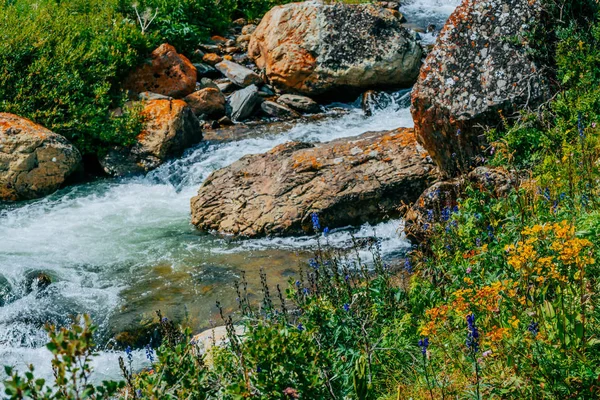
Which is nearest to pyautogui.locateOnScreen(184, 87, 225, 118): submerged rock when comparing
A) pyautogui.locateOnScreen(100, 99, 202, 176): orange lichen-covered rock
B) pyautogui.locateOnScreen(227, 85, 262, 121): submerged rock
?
pyautogui.locateOnScreen(227, 85, 262, 121): submerged rock

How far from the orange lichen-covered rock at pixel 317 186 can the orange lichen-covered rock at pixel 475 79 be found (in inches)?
23.1

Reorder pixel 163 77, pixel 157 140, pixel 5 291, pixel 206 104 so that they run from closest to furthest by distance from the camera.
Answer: pixel 5 291 < pixel 157 140 < pixel 206 104 < pixel 163 77

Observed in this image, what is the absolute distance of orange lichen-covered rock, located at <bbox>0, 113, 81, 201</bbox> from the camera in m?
10.5

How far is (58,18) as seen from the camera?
13.6 m

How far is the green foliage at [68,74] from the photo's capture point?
38.5 feet

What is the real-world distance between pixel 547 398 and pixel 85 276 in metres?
6.15

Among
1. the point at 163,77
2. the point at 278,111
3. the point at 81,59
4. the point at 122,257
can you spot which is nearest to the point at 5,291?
the point at 122,257

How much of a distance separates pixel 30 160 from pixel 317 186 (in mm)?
5039

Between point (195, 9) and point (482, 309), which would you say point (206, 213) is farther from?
point (195, 9)

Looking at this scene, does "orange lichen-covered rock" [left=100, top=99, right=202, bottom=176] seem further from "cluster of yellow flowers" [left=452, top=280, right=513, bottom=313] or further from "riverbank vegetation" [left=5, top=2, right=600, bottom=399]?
"cluster of yellow flowers" [left=452, top=280, right=513, bottom=313]

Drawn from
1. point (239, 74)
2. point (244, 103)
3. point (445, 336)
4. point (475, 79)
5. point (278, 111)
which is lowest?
point (445, 336)

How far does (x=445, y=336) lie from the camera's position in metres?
3.93

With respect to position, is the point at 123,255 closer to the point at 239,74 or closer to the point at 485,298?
the point at 485,298

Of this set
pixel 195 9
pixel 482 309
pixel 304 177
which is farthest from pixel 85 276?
pixel 195 9
